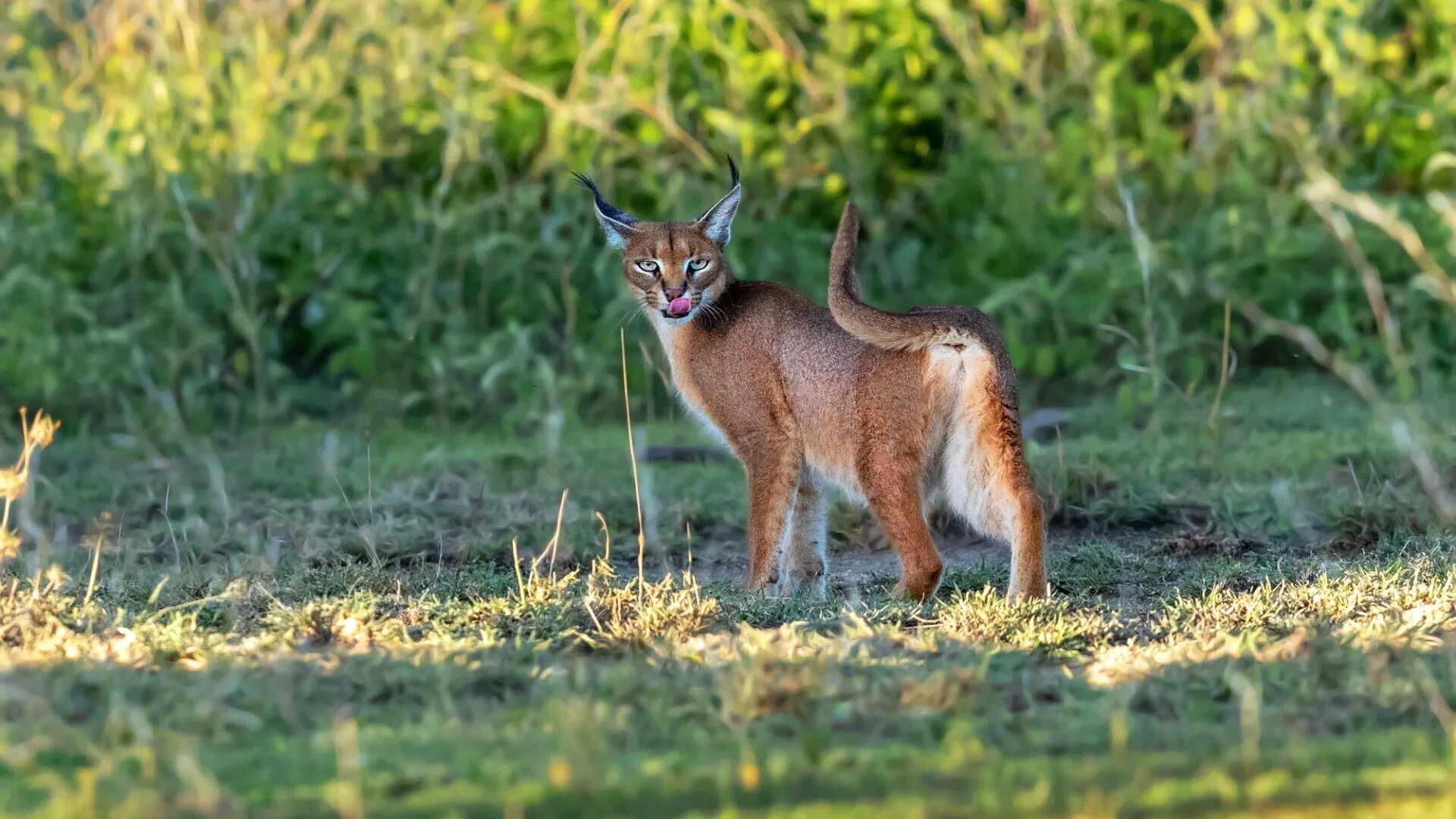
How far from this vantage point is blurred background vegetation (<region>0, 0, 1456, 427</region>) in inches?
308

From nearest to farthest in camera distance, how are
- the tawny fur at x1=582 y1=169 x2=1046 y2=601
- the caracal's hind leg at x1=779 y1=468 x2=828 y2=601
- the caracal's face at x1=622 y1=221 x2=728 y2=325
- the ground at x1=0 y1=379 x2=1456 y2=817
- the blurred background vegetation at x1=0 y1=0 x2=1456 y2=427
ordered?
1. the ground at x1=0 y1=379 x2=1456 y2=817
2. the tawny fur at x1=582 y1=169 x2=1046 y2=601
3. the caracal's hind leg at x1=779 y1=468 x2=828 y2=601
4. the caracal's face at x1=622 y1=221 x2=728 y2=325
5. the blurred background vegetation at x1=0 y1=0 x2=1456 y2=427

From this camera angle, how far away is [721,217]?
612 centimetres

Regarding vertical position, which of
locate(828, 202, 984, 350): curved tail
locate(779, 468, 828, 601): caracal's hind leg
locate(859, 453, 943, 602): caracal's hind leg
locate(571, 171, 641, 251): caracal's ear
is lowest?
locate(779, 468, 828, 601): caracal's hind leg

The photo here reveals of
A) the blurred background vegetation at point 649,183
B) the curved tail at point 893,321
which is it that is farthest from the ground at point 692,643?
the curved tail at point 893,321

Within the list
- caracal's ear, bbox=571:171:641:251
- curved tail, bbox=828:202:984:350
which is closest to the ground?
curved tail, bbox=828:202:984:350

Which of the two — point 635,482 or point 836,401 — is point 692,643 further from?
point 635,482

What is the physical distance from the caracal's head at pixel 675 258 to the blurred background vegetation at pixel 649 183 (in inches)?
55.8

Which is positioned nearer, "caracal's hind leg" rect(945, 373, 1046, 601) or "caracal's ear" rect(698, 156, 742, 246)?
"caracal's hind leg" rect(945, 373, 1046, 601)

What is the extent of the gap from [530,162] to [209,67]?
1.56m

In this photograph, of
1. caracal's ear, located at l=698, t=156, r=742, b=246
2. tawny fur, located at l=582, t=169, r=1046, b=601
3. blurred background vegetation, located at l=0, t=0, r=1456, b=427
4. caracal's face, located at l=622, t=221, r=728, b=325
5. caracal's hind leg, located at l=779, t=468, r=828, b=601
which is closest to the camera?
tawny fur, located at l=582, t=169, r=1046, b=601

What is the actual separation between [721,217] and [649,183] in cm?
220

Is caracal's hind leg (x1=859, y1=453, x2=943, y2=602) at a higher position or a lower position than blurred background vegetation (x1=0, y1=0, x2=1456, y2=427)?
lower

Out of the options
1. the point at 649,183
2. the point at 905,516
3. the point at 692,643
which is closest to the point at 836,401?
the point at 905,516

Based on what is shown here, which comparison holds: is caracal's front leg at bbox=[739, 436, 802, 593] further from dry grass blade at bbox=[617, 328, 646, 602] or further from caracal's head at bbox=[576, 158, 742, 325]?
caracal's head at bbox=[576, 158, 742, 325]
